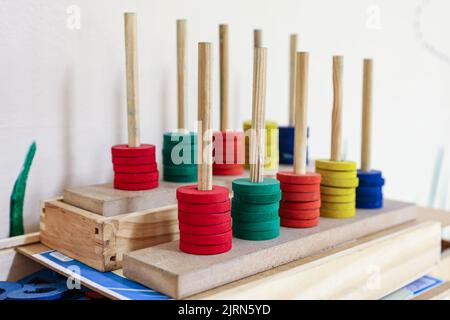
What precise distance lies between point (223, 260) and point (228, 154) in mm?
319

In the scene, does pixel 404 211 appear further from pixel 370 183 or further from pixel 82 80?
pixel 82 80

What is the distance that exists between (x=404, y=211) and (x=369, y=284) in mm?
227

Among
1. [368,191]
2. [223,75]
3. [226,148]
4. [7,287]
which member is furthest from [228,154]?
[7,287]

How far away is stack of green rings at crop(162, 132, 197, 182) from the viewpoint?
943mm

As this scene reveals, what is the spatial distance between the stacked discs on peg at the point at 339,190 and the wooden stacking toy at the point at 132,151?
30 centimetres

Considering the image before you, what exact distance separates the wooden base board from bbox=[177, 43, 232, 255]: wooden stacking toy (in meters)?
0.02

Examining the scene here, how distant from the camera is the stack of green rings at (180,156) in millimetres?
943

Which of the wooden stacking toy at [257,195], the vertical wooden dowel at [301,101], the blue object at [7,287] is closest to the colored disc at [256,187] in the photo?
the wooden stacking toy at [257,195]

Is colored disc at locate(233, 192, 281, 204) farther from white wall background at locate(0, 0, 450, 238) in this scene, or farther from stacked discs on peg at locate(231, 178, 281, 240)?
white wall background at locate(0, 0, 450, 238)

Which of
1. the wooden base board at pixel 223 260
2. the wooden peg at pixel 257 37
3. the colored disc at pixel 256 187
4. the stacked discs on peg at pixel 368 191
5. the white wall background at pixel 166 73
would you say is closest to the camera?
the wooden base board at pixel 223 260

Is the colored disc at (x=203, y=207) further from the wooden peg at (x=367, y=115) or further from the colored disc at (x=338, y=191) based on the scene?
the wooden peg at (x=367, y=115)

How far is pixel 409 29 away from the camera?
1.72 meters

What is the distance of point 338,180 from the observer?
37.7 inches

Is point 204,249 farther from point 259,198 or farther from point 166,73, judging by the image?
point 166,73
